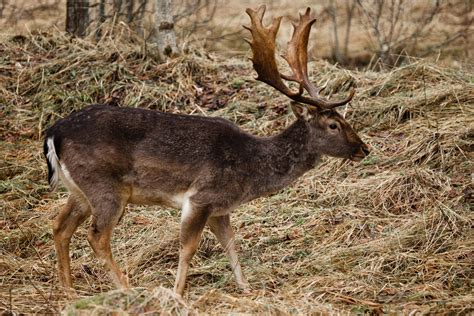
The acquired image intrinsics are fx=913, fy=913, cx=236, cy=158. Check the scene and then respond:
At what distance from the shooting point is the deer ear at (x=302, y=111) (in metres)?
7.92

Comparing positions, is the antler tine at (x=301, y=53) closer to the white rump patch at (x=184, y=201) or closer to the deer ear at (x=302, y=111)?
the deer ear at (x=302, y=111)

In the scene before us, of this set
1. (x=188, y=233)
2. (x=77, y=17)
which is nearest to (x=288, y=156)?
(x=188, y=233)

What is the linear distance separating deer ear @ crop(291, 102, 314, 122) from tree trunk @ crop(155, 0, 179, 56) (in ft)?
14.2

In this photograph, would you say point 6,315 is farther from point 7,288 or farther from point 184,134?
point 184,134

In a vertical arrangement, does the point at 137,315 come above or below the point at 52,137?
below

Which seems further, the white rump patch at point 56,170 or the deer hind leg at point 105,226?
the white rump patch at point 56,170

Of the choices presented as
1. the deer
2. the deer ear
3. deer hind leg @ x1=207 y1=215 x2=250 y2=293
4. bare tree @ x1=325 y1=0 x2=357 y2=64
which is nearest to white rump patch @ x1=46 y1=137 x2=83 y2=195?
the deer

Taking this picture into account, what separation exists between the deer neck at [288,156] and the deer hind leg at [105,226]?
1.29 metres

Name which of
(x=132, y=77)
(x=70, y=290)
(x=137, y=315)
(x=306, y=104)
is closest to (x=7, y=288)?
(x=70, y=290)

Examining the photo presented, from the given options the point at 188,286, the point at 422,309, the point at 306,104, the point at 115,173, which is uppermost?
the point at 306,104

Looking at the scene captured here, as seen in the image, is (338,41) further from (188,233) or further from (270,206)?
(188,233)

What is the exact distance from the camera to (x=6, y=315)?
21.0 ft

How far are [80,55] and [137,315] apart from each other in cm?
672

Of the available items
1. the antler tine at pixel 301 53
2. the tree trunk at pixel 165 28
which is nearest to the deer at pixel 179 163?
the antler tine at pixel 301 53
